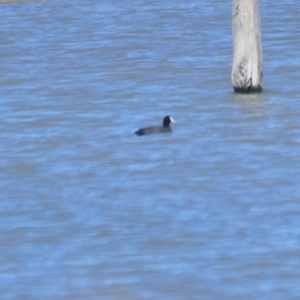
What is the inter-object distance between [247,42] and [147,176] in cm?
403

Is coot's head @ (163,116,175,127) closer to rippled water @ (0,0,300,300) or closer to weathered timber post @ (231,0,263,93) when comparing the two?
rippled water @ (0,0,300,300)

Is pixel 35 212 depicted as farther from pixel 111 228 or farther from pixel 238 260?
pixel 238 260

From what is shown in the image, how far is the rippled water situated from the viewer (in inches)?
312

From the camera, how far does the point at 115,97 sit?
1507 centimetres

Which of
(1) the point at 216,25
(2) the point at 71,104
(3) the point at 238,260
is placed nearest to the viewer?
(3) the point at 238,260

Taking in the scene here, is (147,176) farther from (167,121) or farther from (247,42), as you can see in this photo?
(247,42)

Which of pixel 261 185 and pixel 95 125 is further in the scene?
pixel 95 125

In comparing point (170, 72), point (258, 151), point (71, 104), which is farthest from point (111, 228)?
point (170, 72)

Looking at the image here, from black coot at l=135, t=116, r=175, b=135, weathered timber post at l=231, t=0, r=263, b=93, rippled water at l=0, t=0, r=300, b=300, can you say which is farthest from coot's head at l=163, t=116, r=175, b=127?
weathered timber post at l=231, t=0, r=263, b=93

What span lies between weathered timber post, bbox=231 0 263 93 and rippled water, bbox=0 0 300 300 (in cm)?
29

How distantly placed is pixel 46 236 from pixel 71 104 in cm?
595

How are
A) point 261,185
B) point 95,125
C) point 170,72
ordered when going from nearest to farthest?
point 261,185 → point 95,125 → point 170,72

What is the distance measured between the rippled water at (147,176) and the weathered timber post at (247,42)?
286mm

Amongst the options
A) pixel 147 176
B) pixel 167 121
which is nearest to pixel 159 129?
pixel 167 121
